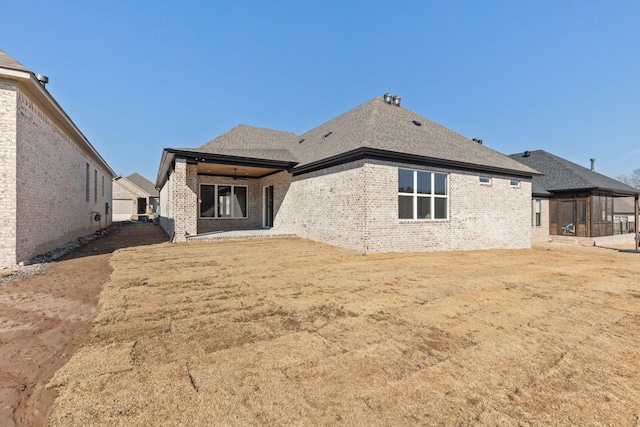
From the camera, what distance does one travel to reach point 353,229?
980 centimetres

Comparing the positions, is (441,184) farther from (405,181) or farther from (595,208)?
(595,208)

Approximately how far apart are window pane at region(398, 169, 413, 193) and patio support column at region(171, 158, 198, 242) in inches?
325

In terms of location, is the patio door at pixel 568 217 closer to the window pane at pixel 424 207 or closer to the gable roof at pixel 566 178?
the gable roof at pixel 566 178

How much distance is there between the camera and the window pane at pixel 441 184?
36.2 ft

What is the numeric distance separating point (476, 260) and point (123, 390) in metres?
9.42

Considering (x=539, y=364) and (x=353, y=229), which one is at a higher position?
(x=353, y=229)

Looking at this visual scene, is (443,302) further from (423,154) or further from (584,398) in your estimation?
(423,154)

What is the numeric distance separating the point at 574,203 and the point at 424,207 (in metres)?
14.8

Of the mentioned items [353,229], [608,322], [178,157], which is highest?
[178,157]

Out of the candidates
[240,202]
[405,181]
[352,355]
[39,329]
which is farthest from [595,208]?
[39,329]

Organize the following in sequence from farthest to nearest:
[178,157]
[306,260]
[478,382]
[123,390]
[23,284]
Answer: [178,157] → [306,260] → [23,284] → [478,382] → [123,390]

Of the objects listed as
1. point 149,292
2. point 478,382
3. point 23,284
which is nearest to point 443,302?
point 478,382

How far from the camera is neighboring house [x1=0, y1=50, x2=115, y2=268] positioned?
6566 millimetres

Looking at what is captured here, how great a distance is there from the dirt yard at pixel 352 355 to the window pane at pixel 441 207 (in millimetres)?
5459
